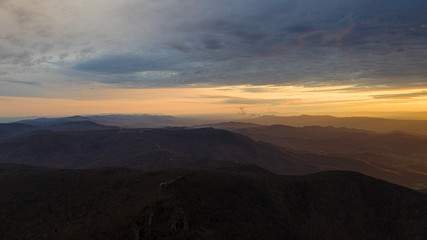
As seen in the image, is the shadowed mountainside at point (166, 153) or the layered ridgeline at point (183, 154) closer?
the shadowed mountainside at point (166, 153)

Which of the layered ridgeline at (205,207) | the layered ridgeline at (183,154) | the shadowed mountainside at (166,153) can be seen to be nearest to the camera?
the layered ridgeline at (205,207)

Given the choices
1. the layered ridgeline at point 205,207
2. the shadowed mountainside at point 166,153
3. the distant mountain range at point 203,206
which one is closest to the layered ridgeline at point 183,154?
the shadowed mountainside at point 166,153

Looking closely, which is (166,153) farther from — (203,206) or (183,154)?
(203,206)

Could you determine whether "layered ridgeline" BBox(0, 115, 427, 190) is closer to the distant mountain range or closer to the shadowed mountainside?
the shadowed mountainside

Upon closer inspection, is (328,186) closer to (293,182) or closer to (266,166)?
(293,182)

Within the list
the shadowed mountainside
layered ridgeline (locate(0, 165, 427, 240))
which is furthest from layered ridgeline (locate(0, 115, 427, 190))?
layered ridgeline (locate(0, 165, 427, 240))

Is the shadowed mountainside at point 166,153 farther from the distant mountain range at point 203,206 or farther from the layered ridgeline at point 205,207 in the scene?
the layered ridgeline at point 205,207

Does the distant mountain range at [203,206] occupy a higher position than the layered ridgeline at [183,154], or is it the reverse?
the distant mountain range at [203,206]

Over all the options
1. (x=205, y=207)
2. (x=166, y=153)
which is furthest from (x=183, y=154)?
(x=205, y=207)

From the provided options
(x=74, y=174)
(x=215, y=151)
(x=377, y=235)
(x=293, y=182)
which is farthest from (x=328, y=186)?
(x=215, y=151)
